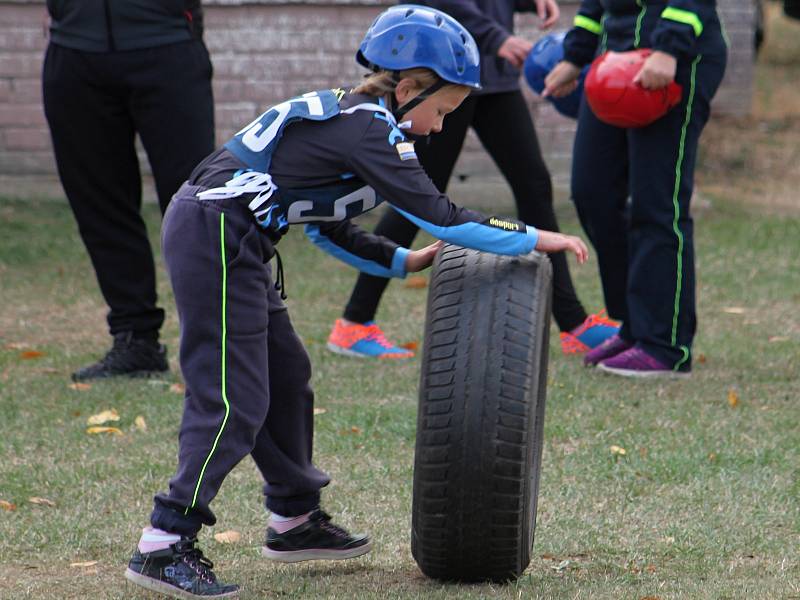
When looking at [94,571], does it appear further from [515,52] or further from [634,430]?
[515,52]

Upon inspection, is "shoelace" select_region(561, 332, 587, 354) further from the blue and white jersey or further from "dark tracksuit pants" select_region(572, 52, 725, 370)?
the blue and white jersey

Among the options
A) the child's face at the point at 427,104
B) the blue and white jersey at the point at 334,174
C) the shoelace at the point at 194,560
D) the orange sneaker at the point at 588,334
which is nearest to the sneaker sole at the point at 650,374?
the orange sneaker at the point at 588,334

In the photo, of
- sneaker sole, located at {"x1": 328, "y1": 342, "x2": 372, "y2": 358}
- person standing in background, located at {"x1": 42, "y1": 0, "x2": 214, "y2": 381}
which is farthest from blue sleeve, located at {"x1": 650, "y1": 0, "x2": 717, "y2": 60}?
sneaker sole, located at {"x1": 328, "y1": 342, "x2": 372, "y2": 358}

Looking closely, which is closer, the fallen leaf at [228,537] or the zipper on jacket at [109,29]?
the fallen leaf at [228,537]

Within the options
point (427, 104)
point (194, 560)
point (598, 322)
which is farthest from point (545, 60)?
point (194, 560)

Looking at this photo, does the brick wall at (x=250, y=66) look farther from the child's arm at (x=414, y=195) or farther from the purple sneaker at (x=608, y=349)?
the child's arm at (x=414, y=195)

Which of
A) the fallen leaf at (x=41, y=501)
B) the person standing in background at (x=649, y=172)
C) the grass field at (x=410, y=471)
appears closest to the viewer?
the grass field at (x=410, y=471)

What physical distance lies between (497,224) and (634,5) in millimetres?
2406

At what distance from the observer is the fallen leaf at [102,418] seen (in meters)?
5.02

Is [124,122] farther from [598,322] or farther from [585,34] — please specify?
[598,322]

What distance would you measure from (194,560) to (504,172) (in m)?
3.31

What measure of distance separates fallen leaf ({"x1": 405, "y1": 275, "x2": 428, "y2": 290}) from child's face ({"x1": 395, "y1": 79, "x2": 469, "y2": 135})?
4.50m

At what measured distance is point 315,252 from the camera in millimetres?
9039

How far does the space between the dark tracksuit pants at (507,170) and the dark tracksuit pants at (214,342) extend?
2.75 m
